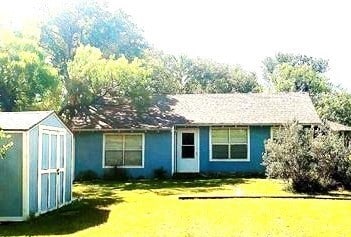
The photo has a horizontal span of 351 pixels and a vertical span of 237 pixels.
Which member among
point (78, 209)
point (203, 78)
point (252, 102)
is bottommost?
point (78, 209)

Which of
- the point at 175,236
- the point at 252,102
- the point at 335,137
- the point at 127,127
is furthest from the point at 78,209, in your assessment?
the point at 252,102

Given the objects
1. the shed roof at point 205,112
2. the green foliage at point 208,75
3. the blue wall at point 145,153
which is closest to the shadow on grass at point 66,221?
the blue wall at point 145,153

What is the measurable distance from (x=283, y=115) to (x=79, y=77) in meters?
10.3

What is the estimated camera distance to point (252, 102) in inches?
1198

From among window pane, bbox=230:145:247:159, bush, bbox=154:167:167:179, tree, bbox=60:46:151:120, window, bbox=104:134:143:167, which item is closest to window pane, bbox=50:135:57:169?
bush, bbox=154:167:167:179

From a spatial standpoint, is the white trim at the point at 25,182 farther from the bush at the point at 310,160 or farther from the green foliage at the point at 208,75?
the green foliage at the point at 208,75

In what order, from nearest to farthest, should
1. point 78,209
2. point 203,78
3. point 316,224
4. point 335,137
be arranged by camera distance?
point 316,224
point 78,209
point 335,137
point 203,78

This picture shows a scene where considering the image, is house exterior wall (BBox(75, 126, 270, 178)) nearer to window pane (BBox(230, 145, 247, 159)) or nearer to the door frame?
the door frame

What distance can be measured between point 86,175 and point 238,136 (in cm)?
765

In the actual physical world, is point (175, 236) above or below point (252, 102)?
below

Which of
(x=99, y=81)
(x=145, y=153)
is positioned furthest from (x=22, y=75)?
(x=145, y=153)

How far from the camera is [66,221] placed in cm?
1378

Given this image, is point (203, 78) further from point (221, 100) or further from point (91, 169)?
point (91, 169)

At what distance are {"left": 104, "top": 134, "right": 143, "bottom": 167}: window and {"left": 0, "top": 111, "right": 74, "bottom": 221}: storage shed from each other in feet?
37.0
